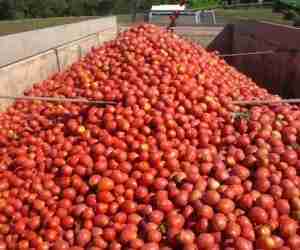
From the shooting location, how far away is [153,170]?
10.7 feet

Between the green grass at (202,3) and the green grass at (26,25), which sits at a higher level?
the green grass at (202,3)

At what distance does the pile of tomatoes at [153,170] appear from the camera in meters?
2.74

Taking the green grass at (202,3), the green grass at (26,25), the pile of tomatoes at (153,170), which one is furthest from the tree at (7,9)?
the pile of tomatoes at (153,170)

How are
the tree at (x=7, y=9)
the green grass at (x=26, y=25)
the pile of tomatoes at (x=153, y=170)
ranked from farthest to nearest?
the tree at (x=7, y=9) → the green grass at (x=26, y=25) → the pile of tomatoes at (x=153, y=170)

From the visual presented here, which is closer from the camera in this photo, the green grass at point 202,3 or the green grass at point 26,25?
the green grass at point 202,3

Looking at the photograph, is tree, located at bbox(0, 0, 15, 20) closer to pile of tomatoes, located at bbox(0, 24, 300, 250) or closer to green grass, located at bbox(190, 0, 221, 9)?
green grass, located at bbox(190, 0, 221, 9)

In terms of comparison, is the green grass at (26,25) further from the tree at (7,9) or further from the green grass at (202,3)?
the green grass at (202,3)

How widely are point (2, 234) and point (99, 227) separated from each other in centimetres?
77

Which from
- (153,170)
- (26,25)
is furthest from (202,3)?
(26,25)

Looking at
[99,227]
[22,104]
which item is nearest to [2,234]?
[99,227]

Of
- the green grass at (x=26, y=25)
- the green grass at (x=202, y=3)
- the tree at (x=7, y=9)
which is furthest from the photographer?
the tree at (x=7, y=9)

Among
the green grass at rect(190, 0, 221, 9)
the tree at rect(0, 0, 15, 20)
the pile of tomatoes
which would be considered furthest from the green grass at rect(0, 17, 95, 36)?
the pile of tomatoes

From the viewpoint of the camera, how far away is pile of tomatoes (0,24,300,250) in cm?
274

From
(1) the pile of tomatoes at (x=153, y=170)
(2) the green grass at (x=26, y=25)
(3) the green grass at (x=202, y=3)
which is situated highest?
(3) the green grass at (x=202, y=3)
